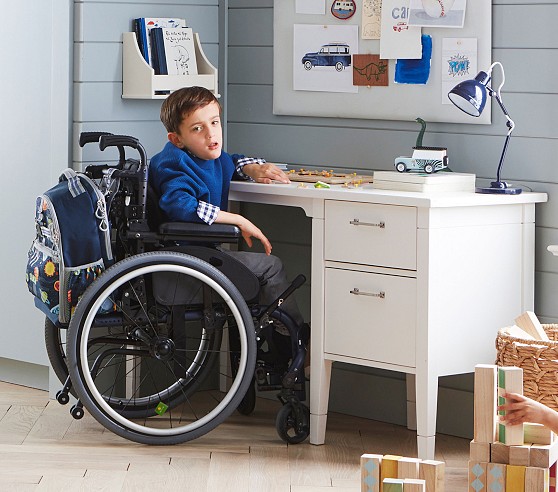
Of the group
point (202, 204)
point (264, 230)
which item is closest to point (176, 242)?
point (202, 204)

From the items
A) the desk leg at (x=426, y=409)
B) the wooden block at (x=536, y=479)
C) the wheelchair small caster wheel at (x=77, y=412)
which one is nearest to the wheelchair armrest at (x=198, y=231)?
the wheelchair small caster wheel at (x=77, y=412)

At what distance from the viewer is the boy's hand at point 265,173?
12.1ft

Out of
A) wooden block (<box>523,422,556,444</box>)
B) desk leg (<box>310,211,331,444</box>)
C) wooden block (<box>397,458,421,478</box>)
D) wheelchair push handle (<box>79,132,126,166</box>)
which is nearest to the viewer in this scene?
wooden block (<box>397,458,421,478</box>)

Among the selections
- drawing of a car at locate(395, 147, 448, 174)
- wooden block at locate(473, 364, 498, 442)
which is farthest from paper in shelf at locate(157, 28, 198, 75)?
wooden block at locate(473, 364, 498, 442)

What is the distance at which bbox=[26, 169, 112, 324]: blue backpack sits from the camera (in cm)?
335

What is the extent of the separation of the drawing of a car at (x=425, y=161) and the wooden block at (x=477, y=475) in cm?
164

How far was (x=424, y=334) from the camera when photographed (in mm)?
3238

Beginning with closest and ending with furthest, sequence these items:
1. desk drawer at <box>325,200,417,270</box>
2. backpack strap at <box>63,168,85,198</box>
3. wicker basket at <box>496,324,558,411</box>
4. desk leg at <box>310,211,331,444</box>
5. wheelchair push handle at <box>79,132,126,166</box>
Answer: wicker basket at <box>496,324,558,411</box>
desk drawer at <box>325,200,417,270</box>
backpack strap at <box>63,168,85,198</box>
desk leg at <box>310,211,331,444</box>
wheelchair push handle at <box>79,132,126,166</box>

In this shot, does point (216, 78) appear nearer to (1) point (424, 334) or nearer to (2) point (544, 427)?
(1) point (424, 334)

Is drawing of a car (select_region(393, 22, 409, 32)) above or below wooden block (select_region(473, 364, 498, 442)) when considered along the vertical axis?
above

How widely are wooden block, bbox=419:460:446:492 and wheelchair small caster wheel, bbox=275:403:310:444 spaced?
5.48 ft

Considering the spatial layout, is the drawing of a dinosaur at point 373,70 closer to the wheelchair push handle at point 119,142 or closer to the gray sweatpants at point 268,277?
the gray sweatpants at point 268,277

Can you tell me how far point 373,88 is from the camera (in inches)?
150

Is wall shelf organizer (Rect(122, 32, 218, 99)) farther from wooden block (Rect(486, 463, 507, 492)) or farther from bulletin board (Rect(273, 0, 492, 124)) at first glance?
wooden block (Rect(486, 463, 507, 492))
